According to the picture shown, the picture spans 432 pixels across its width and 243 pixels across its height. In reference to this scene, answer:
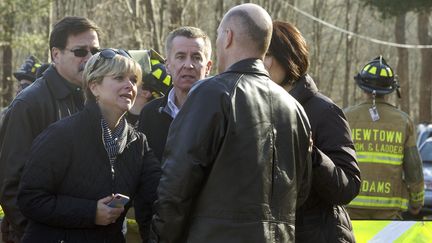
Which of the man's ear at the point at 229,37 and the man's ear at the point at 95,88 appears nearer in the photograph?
the man's ear at the point at 229,37

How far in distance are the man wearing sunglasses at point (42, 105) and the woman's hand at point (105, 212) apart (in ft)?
2.18

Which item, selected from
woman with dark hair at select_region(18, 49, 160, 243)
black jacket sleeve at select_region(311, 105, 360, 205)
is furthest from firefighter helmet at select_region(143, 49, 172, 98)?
black jacket sleeve at select_region(311, 105, 360, 205)

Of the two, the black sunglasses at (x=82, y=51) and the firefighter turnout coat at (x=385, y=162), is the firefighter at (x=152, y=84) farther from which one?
the firefighter turnout coat at (x=385, y=162)

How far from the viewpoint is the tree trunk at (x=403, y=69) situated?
113 ft

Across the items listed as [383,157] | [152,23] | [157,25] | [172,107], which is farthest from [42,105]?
[157,25]

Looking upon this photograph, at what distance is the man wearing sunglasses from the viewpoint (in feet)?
15.8

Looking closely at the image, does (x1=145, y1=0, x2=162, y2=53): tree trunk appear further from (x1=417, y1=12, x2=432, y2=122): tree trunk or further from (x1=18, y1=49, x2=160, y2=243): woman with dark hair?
Result: (x1=18, y1=49, x2=160, y2=243): woman with dark hair

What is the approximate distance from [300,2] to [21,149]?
4689 cm

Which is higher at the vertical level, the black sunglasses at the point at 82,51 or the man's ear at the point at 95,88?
the black sunglasses at the point at 82,51

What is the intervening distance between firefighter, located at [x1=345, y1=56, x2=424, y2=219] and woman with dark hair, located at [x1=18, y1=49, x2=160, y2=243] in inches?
137

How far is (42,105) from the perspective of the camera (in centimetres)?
500

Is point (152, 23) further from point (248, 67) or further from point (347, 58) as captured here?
point (248, 67)

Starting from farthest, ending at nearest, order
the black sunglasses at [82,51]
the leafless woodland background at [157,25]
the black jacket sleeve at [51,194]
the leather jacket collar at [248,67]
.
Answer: the leafless woodland background at [157,25], the black sunglasses at [82,51], the black jacket sleeve at [51,194], the leather jacket collar at [248,67]

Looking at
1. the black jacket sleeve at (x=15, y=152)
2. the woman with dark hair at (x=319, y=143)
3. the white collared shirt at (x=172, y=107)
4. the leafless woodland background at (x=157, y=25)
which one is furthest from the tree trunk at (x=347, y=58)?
the black jacket sleeve at (x=15, y=152)
